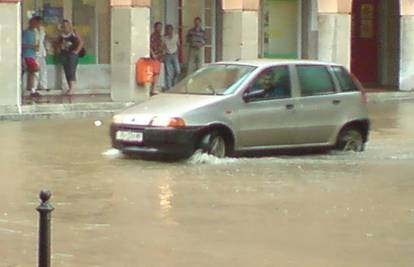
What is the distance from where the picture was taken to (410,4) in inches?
1287

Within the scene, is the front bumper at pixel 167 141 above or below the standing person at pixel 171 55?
below

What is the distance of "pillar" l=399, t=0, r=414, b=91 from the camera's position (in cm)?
3259

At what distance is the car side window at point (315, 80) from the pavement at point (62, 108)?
7989 millimetres

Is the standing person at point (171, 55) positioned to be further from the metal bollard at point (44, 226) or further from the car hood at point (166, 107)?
the metal bollard at point (44, 226)

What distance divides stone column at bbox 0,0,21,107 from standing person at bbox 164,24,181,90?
5846 millimetres

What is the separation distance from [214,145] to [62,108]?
364 inches

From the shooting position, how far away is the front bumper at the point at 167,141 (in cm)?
1623

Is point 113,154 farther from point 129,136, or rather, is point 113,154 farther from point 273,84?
point 273,84

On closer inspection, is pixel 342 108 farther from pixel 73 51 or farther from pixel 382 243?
pixel 73 51

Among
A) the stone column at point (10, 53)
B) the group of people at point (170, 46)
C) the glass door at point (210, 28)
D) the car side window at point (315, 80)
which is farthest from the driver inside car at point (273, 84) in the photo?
the glass door at point (210, 28)

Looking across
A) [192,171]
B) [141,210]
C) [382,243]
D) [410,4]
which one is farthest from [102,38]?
[382,243]

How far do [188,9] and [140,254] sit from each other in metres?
22.9

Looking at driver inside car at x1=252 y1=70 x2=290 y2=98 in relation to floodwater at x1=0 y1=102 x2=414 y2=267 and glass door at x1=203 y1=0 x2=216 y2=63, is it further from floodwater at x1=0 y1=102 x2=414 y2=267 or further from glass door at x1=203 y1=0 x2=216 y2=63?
glass door at x1=203 y1=0 x2=216 y2=63

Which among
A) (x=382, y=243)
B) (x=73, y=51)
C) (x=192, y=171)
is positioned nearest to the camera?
(x=382, y=243)
